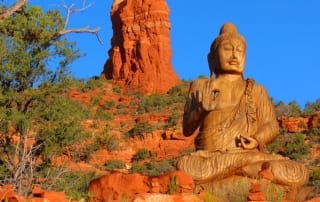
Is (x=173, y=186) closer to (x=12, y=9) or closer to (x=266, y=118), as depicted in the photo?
(x=266, y=118)

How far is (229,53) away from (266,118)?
106 centimetres

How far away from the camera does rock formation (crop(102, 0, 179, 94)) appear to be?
6431 cm

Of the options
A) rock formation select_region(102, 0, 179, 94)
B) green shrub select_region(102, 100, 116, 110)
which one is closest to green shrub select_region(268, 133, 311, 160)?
green shrub select_region(102, 100, 116, 110)

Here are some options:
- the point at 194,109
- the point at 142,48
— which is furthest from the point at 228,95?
the point at 142,48

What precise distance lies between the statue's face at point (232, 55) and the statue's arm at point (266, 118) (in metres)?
0.49

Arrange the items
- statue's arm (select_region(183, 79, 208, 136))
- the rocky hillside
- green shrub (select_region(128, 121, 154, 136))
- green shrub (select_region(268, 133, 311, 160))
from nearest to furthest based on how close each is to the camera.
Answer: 1. statue's arm (select_region(183, 79, 208, 136))
2. green shrub (select_region(268, 133, 311, 160))
3. the rocky hillside
4. green shrub (select_region(128, 121, 154, 136))

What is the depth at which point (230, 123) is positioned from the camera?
11758 mm

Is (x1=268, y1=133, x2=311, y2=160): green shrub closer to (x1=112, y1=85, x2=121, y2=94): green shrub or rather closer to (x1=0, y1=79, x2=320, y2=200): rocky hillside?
(x1=0, y1=79, x2=320, y2=200): rocky hillside

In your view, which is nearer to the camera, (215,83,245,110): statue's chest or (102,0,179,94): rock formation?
(215,83,245,110): statue's chest

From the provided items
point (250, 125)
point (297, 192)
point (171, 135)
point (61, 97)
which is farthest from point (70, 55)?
point (171, 135)

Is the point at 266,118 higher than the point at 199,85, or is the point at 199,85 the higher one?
the point at 199,85

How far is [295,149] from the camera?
41500 millimetres

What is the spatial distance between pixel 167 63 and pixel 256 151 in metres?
53.8

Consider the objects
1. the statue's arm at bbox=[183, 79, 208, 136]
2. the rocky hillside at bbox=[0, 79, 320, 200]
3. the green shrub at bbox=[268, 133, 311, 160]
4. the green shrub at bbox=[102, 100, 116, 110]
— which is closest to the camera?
the statue's arm at bbox=[183, 79, 208, 136]
